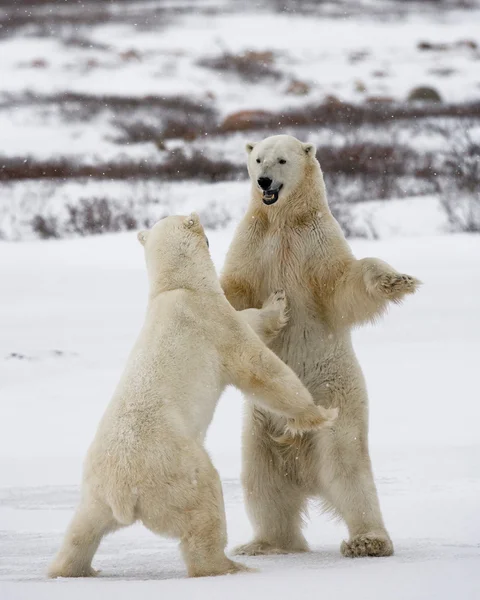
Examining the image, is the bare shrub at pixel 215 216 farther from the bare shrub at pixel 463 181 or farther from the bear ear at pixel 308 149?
the bear ear at pixel 308 149

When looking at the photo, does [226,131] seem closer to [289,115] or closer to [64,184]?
[289,115]

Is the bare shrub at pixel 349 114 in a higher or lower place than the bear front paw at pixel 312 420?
higher

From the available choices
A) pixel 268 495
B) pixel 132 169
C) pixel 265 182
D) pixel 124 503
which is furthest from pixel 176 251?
pixel 132 169

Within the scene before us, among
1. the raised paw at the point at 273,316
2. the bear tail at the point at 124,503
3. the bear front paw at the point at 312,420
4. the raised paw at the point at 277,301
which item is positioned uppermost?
the raised paw at the point at 277,301

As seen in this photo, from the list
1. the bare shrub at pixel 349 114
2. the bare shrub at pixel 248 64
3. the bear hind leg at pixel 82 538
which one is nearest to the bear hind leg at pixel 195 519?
the bear hind leg at pixel 82 538

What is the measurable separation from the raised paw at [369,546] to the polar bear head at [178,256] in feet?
2.92

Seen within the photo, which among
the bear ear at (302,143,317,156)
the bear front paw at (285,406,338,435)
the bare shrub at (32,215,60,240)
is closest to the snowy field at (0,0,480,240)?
the bare shrub at (32,215,60,240)

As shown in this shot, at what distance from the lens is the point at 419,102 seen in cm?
2403

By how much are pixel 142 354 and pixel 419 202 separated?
11360 mm

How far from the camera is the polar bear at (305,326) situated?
10.7 ft

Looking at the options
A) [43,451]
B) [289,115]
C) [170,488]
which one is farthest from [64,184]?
[170,488]

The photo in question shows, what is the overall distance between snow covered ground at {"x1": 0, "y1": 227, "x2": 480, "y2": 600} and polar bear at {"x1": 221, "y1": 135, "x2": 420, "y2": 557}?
0.20 meters

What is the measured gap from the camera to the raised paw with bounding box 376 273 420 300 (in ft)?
10.7

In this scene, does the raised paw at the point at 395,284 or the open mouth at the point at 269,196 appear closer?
the raised paw at the point at 395,284
